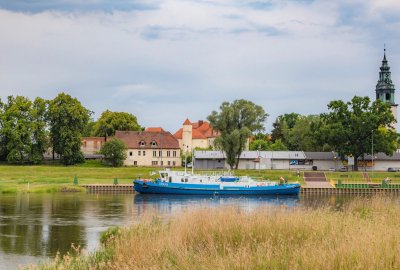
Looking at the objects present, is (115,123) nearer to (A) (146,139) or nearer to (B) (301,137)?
(A) (146,139)

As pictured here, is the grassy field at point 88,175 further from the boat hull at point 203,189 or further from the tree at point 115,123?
the tree at point 115,123

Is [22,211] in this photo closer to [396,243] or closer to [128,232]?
[128,232]

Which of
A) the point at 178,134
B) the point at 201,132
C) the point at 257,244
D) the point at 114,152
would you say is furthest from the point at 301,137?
the point at 257,244

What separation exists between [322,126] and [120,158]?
3473 centimetres

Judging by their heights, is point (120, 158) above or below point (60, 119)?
below

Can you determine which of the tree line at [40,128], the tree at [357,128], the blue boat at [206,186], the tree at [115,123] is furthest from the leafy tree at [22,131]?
the tree at [357,128]

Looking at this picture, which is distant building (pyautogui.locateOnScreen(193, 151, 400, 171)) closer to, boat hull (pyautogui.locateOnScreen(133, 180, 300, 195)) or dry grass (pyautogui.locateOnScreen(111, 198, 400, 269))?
boat hull (pyautogui.locateOnScreen(133, 180, 300, 195))

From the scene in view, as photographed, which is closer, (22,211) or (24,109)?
(22,211)

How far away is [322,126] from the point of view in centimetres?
10356

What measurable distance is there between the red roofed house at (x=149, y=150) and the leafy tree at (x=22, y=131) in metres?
15.8

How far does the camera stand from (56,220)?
140 ft

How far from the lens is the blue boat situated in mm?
76438

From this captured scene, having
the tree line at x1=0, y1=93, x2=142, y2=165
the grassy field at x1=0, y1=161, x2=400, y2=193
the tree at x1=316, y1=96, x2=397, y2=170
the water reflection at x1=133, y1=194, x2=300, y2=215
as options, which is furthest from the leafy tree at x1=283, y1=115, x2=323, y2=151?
the water reflection at x1=133, y1=194, x2=300, y2=215

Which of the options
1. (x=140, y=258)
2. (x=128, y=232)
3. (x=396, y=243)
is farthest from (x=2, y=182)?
(x=396, y=243)
